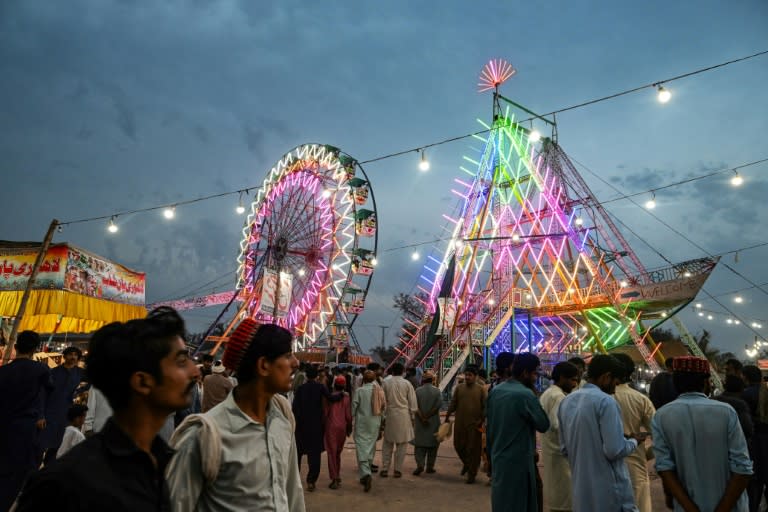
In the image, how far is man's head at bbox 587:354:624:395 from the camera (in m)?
3.65

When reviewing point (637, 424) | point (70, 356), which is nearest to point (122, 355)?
point (637, 424)

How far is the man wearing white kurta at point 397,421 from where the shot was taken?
8.37 meters

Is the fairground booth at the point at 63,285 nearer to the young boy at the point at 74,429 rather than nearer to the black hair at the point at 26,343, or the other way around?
the young boy at the point at 74,429

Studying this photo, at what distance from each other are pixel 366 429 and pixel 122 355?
6.90 m

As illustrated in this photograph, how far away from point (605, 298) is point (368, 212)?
9.85m

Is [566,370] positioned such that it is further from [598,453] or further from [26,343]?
[26,343]

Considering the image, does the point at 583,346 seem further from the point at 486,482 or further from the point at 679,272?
the point at 486,482

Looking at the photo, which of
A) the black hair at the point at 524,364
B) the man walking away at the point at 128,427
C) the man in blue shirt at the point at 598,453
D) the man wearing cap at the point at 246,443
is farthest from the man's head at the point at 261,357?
the black hair at the point at 524,364

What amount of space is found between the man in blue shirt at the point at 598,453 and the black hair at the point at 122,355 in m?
2.77

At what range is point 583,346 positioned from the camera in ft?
72.1

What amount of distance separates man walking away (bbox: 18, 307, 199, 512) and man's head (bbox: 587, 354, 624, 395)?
2.92 metres

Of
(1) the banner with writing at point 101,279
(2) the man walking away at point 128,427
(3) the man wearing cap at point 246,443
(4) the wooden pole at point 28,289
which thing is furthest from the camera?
(1) the banner with writing at point 101,279

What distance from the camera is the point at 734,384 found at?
538cm

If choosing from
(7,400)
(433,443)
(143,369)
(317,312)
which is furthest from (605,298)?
(143,369)
